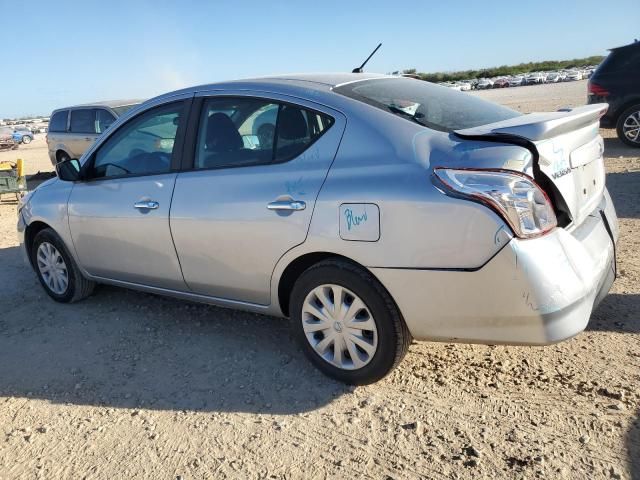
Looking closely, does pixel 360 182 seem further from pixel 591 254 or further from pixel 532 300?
pixel 591 254

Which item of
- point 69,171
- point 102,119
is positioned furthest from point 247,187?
point 102,119

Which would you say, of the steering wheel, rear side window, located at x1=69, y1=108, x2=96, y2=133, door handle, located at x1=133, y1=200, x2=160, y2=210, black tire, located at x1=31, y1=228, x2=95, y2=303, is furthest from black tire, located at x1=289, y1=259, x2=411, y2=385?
rear side window, located at x1=69, y1=108, x2=96, y2=133

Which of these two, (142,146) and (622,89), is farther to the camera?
(622,89)

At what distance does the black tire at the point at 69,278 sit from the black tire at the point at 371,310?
240 centimetres

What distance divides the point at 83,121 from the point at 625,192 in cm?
1089

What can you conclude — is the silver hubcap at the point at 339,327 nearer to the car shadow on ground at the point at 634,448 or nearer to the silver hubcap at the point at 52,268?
the car shadow on ground at the point at 634,448

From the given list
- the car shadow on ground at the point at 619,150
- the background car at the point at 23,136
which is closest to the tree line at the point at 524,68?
the background car at the point at 23,136

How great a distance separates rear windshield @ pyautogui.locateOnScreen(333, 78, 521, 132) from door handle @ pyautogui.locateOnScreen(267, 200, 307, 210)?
657mm

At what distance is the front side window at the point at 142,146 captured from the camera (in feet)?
12.4

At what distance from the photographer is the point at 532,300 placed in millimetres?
2430

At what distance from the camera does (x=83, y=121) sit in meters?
12.5

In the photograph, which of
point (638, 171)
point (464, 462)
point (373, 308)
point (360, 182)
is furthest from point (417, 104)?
point (638, 171)

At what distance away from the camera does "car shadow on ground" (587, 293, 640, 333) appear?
11.3 ft

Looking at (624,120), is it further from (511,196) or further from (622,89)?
(511,196)
